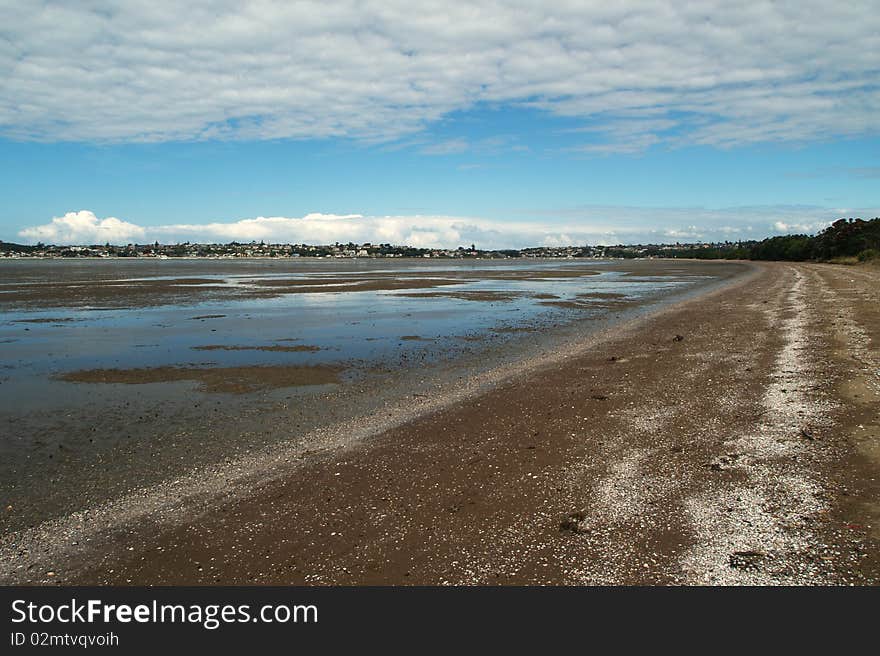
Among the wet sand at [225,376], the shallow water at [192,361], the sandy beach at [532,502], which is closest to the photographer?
the sandy beach at [532,502]

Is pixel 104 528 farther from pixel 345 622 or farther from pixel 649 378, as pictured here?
pixel 649 378

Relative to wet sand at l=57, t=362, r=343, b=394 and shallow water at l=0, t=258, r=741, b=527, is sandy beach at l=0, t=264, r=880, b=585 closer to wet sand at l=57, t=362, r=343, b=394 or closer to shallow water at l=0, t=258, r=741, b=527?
shallow water at l=0, t=258, r=741, b=527

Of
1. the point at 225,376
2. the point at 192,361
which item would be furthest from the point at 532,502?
the point at 192,361

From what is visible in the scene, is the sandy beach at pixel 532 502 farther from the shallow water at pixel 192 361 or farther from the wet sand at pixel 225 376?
the wet sand at pixel 225 376

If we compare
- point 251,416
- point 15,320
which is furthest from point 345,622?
point 15,320

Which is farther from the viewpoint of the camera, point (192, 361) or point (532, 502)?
point (192, 361)

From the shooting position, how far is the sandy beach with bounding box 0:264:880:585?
187 inches

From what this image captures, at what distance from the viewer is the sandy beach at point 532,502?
4.76 metres

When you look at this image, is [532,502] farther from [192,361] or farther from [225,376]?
[192,361]

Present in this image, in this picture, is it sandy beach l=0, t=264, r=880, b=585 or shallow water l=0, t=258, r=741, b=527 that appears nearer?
sandy beach l=0, t=264, r=880, b=585

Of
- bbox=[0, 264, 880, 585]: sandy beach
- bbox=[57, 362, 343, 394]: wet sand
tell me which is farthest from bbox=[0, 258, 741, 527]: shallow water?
bbox=[0, 264, 880, 585]: sandy beach

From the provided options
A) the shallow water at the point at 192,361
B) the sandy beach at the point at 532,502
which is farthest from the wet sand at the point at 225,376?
the sandy beach at the point at 532,502

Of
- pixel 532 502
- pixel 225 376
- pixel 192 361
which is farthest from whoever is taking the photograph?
pixel 192 361

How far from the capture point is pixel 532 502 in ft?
19.7
